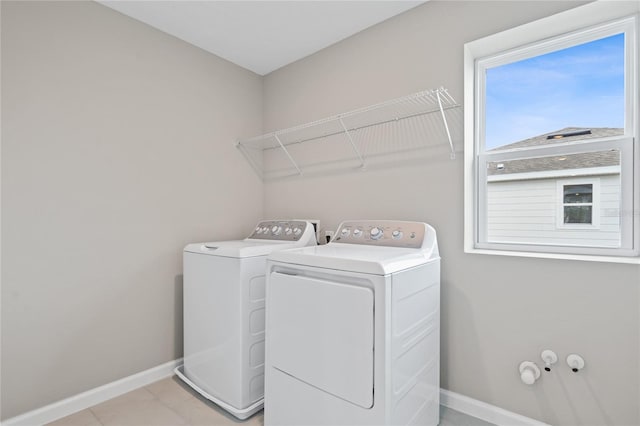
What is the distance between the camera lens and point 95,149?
1.93m

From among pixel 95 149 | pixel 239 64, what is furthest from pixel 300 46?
pixel 95 149

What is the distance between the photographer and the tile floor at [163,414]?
5.61 feet

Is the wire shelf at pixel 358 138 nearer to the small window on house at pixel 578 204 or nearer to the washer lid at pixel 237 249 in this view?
the small window on house at pixel 578 204

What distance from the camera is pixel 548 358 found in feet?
4.97

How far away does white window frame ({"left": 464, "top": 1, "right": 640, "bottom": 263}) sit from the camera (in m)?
1.46

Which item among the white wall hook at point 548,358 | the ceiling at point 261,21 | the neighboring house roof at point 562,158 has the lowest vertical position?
the white wall hook at point 548,358

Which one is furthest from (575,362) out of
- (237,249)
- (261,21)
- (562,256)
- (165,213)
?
(261,21)

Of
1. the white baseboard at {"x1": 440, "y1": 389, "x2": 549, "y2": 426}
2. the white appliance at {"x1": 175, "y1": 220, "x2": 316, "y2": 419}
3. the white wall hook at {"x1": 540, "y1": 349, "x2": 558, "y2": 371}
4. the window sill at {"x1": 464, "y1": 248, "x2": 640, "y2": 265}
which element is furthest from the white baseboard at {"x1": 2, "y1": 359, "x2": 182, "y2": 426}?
the white wall hook at {"x1": 540, "y1": 349, "x2": 558, "y2": 371}

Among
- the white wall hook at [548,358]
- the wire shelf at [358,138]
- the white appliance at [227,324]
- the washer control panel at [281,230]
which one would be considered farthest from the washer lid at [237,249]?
the white wall hook at [548,358]

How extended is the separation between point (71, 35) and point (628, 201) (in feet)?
10.2

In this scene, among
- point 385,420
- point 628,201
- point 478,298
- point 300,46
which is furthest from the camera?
point 300,46

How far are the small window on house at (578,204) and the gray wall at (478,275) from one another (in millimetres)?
266

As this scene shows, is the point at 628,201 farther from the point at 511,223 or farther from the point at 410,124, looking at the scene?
the point at 410,124

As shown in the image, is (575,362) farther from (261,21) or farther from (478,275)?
(261,21)
